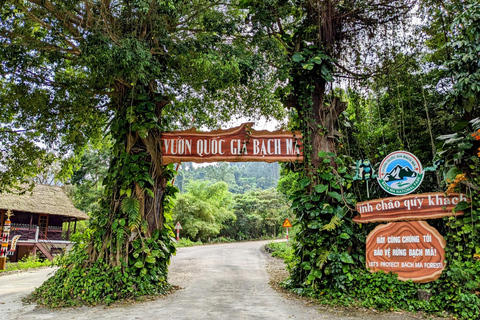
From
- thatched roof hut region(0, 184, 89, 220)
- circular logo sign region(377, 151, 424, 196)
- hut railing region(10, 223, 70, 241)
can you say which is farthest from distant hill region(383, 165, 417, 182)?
hut railing region(10, 223, 70, 241)

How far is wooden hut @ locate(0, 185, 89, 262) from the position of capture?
1794 centimetres

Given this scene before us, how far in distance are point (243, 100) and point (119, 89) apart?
3.24 meters

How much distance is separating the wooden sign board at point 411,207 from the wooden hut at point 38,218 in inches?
643

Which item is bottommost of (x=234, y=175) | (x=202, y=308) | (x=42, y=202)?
(x=202, y=308)

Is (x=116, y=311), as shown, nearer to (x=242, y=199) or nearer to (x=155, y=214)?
(x=155, y=214)

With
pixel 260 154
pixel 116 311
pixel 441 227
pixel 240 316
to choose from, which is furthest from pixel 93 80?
pixel 441 227

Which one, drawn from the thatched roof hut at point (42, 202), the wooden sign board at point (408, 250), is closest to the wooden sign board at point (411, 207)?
the wooden sign board at point (408, 250)

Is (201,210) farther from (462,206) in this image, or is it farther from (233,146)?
(462,206)

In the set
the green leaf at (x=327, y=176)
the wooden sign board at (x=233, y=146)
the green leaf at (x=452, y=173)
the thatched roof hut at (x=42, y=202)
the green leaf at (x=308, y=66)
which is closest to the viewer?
the green leaf at (x=452, y=173)

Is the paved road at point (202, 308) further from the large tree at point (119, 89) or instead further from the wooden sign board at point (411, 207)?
the wooden sign board at point (411, 207)

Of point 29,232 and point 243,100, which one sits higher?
point 243,100

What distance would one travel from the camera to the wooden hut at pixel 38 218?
58.9 feet

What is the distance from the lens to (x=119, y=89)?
24.9ft

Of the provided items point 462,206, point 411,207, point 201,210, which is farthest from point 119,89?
point 201,210
